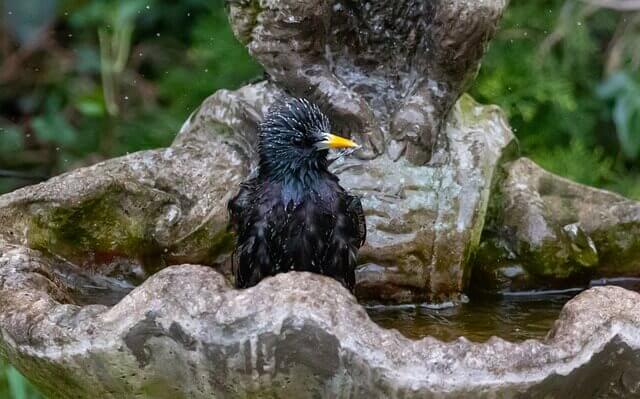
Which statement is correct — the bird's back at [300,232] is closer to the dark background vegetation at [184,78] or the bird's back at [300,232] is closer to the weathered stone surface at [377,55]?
the weathered stone surface at [377,55]

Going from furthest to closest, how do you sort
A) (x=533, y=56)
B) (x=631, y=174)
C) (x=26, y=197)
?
(x=631, y=174) → (x=533, y=56) → (x=26, y=197)

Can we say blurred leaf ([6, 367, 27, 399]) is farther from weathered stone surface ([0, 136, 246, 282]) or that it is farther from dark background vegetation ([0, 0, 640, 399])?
dark background vegetation ([0, 0, 640, 399])

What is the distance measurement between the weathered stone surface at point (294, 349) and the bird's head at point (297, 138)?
0.81 metres

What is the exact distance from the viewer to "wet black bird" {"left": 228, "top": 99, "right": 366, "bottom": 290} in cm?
299

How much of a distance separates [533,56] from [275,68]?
256 centimetres

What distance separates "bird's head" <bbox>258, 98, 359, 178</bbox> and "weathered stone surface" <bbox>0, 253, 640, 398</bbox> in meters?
0.81

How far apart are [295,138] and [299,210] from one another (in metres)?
0.20

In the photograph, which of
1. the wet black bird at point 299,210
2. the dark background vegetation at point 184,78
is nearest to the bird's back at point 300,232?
the wet black bird at point 299,210

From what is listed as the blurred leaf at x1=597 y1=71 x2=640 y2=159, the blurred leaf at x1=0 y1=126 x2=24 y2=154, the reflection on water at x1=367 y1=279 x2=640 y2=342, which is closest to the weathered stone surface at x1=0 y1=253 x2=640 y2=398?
the reflection on water at x1=367 y1=279 x2=640 y2=342

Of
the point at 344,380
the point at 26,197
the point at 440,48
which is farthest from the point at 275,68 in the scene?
the point at 344,380

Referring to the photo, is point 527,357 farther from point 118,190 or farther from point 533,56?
point 533,56

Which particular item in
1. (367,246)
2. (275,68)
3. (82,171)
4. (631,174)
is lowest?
(631,174)

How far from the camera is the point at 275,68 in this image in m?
3.19

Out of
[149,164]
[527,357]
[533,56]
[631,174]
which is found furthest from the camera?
[631,174]
